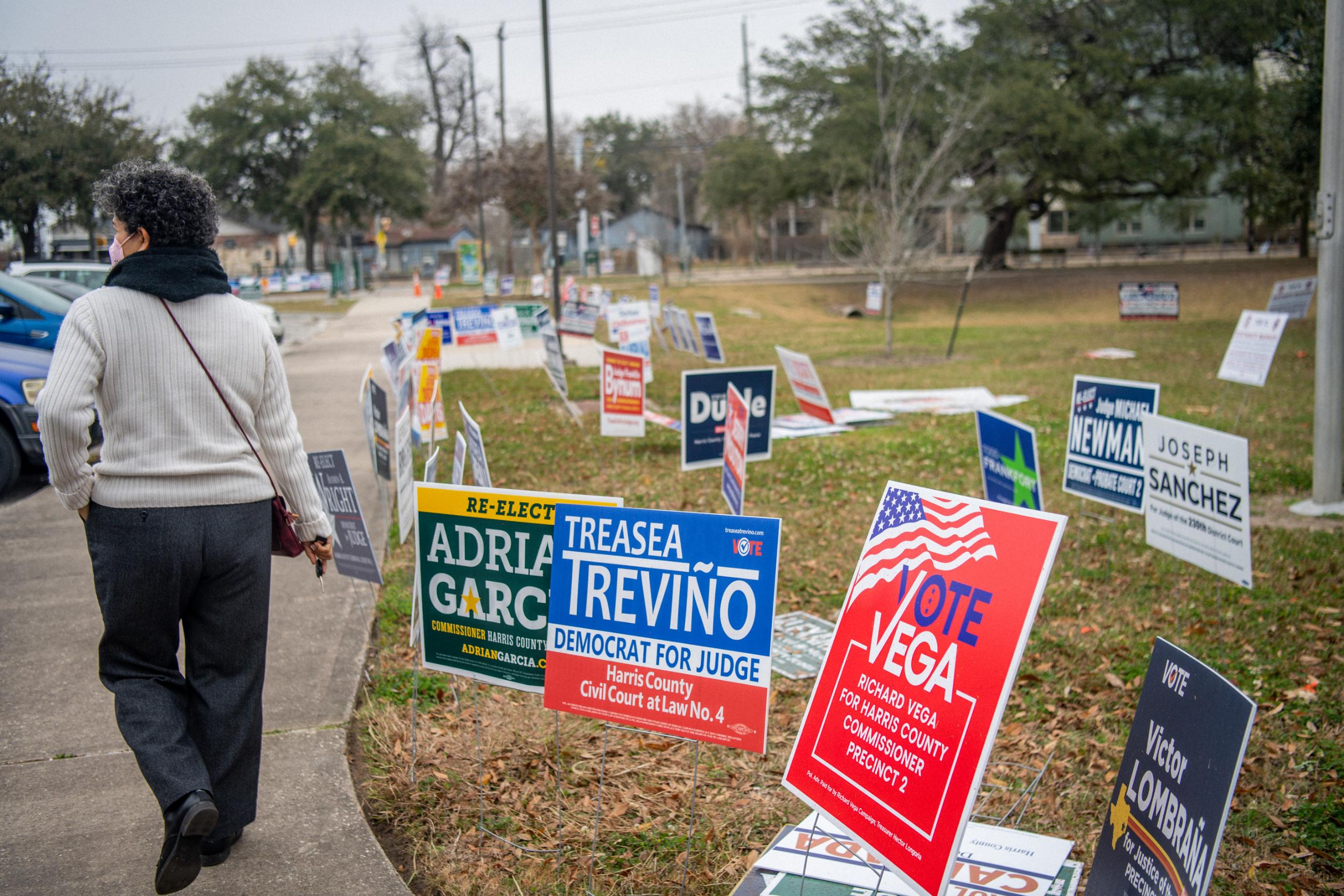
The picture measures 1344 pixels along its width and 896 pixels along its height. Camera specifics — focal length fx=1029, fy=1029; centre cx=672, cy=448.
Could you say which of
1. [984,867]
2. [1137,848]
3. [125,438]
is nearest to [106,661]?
[125,438]

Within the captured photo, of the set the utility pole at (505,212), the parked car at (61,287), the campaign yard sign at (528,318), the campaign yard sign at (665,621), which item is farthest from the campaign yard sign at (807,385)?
the utility pole at (505,212)

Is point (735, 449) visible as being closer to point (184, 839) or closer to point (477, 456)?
point (477, 456)

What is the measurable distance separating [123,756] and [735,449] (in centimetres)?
348

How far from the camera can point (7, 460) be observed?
8930mm

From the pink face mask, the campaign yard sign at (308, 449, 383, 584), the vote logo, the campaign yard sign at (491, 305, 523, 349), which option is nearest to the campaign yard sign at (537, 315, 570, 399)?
the campaign yard sign at (491, 305, 523, 349)

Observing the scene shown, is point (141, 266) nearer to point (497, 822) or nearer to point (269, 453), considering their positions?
point (269, 453)

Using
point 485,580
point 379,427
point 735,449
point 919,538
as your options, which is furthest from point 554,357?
point 919,538

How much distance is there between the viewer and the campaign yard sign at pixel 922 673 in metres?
2.47

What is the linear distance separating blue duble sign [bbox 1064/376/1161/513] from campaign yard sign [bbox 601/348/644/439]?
12.6 ft

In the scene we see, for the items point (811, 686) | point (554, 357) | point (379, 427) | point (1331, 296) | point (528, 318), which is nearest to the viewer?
point (811, 686)

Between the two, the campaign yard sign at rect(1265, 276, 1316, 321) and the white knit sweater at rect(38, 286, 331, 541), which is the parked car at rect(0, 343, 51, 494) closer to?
the white knit sweater at rect(38, 286, 331, 541)

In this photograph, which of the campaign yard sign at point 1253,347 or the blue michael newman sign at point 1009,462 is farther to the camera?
the campaign yard sign at point 1253,347

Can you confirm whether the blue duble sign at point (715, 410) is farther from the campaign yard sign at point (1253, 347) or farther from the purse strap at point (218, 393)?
the campaign yard sign at point (1253, 347)

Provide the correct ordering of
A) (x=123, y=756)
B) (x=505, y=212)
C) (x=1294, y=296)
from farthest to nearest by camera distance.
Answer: (x=505, y=212) → (x=1294, y=296) → (x=123, y=756)
